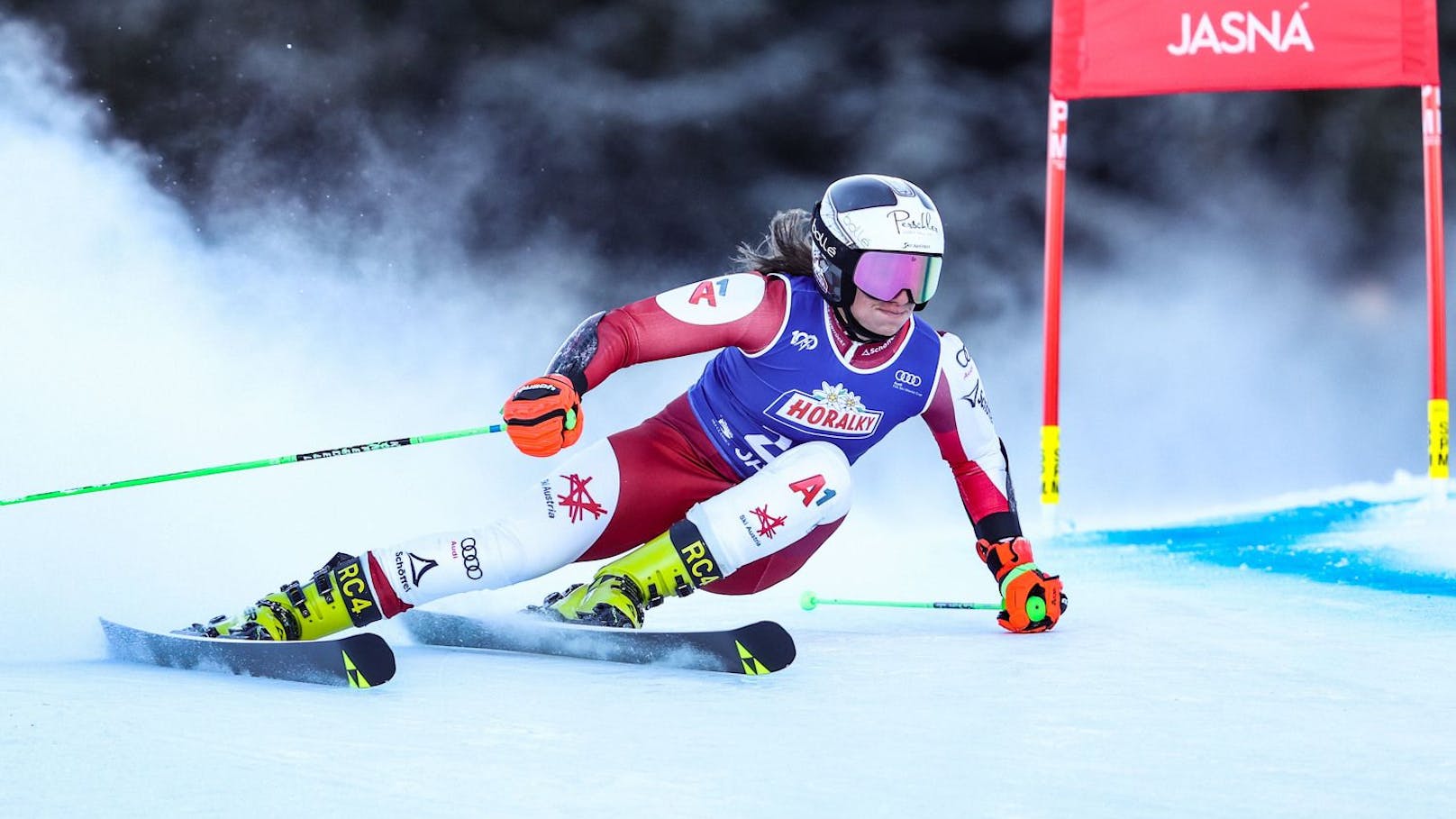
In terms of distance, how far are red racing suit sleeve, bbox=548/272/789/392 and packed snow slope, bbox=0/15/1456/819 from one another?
534 mm

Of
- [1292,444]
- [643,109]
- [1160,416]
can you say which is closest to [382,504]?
[643,109]

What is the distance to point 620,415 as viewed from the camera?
5789mm

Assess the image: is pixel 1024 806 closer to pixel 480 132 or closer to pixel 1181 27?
pixel 1181 27

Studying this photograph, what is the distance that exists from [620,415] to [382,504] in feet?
4.14

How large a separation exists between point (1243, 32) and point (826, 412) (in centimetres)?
246

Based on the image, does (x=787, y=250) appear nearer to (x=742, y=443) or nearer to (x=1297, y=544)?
(x=742, y=443)

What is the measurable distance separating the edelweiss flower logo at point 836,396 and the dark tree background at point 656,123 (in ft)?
11.2

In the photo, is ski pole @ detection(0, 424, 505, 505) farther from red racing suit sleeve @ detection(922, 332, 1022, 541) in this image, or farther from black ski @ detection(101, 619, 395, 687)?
red racing suit sleeve @ detection(922, 332, 1022, 541)

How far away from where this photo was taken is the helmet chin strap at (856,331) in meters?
2.59

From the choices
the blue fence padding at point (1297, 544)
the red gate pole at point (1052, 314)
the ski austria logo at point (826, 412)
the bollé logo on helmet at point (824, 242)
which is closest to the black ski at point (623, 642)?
the ski austria logo at point (826, 412)

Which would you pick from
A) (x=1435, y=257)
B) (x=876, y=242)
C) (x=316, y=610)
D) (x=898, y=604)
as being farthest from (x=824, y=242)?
(x=1435, y=257)

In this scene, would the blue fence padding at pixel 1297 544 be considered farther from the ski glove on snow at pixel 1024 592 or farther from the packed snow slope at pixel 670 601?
the ski glove on snow at pixel 1024 592

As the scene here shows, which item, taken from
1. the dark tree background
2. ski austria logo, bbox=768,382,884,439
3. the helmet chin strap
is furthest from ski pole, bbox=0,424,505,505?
the dark tree background

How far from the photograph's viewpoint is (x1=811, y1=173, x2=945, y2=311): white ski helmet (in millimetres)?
2531
